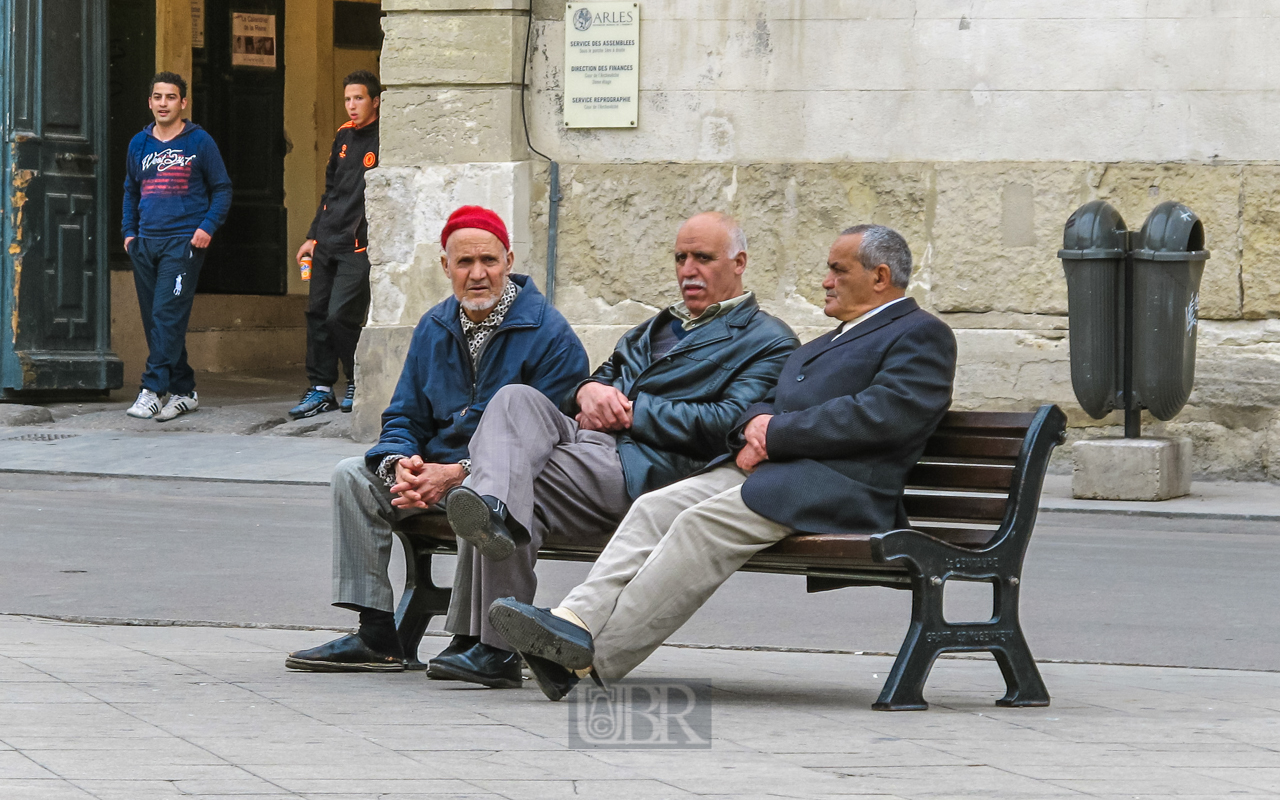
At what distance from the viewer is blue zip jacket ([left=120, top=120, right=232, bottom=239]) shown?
39.3 feet

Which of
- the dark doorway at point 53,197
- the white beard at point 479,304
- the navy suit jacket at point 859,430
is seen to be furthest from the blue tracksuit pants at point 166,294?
the navy suit jacket at point 859,430

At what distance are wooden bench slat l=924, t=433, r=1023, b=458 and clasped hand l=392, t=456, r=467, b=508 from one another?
49.6 inches

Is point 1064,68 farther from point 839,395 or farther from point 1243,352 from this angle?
point 839,395

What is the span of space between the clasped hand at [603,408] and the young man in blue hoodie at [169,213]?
6934mm

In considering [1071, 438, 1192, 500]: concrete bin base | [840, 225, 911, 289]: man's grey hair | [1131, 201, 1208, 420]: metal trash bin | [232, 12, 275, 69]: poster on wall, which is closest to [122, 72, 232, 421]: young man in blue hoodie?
[232, 12, 275, 69]: poster on wall

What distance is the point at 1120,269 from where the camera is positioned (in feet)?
31.1

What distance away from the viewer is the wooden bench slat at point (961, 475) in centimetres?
511

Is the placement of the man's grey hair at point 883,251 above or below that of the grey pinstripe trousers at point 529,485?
above

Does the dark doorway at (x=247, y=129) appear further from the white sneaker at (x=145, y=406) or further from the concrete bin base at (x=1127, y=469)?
the concrete bin base at (x=1127, y=469)

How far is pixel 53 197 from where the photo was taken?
1224 centimetres

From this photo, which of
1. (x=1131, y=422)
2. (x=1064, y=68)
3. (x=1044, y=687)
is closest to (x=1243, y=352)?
(x=1131, y=422)

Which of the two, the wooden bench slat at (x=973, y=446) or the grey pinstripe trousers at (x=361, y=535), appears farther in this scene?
the grey pinstripe trousers at (x=361, y=535)

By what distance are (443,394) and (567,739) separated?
1460mm

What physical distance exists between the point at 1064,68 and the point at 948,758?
6.99 metres
